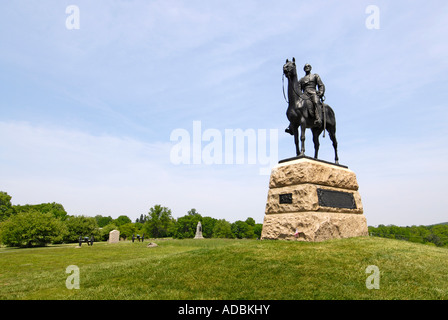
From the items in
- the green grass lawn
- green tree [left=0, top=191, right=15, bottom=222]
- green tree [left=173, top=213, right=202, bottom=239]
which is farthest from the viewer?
green tree [left=173, top=213, right=202, bottom=239]

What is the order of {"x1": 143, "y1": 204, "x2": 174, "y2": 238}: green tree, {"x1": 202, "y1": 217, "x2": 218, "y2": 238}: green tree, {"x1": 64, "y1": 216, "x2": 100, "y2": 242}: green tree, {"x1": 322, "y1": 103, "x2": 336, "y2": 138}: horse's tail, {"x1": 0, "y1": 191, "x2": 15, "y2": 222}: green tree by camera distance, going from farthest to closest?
{"x1": 202, "y1": 217, "x2": 218, "y2": 238}: green tree < {"x1": 0, "y1": 191, "x2": 15, "y2": 222}: green tree < {"x1": 143, "y1": 204, "x2": 174, "y2": 238}: green tree < {"x1": 64, "y1": 216, "x2": 100, "y2": 242}: green tree < {"x1": 322, "y1": 103, "x2": 336, "y2": 138}: horse's tail

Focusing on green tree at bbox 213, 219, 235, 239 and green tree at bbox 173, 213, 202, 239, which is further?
green tree at bbox 213, 219, 235, 239

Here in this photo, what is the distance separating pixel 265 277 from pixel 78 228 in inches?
1636

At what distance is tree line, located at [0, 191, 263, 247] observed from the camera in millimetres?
29094

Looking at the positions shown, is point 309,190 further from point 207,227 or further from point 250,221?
point 207,227

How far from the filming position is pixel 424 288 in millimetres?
5633

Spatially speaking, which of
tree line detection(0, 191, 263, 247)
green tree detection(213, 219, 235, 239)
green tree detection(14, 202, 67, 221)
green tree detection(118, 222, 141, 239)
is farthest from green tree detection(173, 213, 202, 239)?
green tree detection(14, 202, 67, 221)

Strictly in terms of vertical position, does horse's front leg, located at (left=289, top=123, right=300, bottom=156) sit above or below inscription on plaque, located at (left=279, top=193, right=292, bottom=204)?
above

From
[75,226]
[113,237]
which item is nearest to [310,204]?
[113,237]

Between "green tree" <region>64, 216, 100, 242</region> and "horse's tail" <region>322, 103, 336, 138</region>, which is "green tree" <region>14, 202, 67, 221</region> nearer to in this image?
"green tree" <region>64, 216, 100, 242</region>
